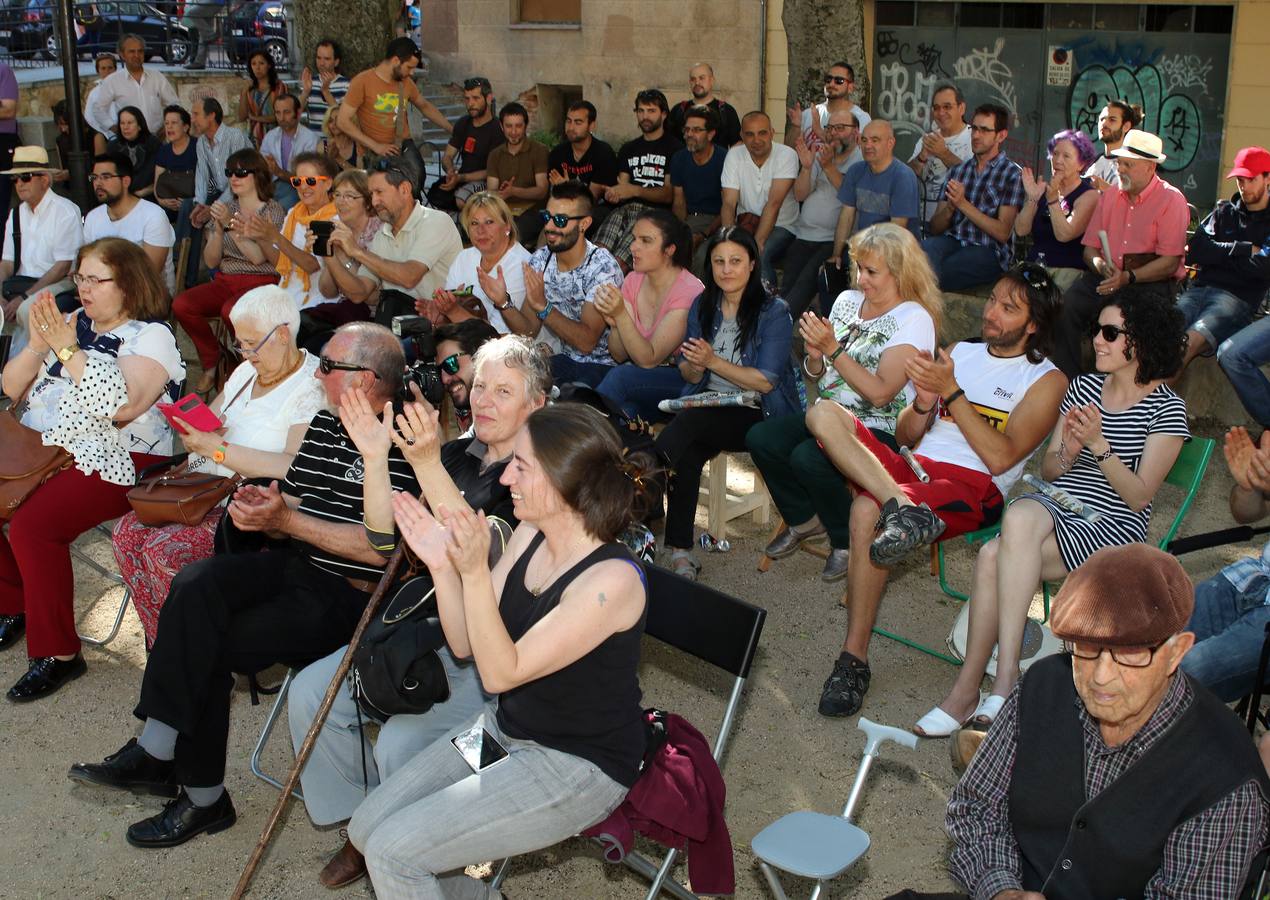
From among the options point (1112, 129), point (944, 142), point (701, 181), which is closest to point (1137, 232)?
point (1112, 129)

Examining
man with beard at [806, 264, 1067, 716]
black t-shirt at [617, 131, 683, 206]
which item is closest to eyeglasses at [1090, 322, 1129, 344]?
Result: man with beard at [806, 264, 1067, 716]

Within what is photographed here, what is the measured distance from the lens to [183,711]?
390cm

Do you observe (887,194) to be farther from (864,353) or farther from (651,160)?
(864,353)

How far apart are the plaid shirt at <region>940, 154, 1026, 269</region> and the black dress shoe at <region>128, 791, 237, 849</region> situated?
16.8 feet

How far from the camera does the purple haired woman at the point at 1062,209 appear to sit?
7.14m

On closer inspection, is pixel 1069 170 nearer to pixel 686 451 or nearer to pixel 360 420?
pixel 686 451

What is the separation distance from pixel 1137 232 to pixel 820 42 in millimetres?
3860

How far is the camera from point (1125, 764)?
262 centimetres

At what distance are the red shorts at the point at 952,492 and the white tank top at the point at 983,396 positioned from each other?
5 cm

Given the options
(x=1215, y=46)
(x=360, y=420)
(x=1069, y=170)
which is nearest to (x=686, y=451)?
(x=360, y=420)

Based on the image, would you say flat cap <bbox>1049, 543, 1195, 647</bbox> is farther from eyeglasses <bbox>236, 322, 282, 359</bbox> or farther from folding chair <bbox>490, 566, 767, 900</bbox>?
eyeglasses <bbox>236, 322, 282, 359</bbox>

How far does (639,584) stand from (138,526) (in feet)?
7.63

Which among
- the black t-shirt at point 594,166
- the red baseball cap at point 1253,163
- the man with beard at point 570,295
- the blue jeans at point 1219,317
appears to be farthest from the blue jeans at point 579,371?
the black t-shirt at point 594,166

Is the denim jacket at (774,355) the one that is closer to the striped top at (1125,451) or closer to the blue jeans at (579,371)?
the blue jeans at (579,371)
